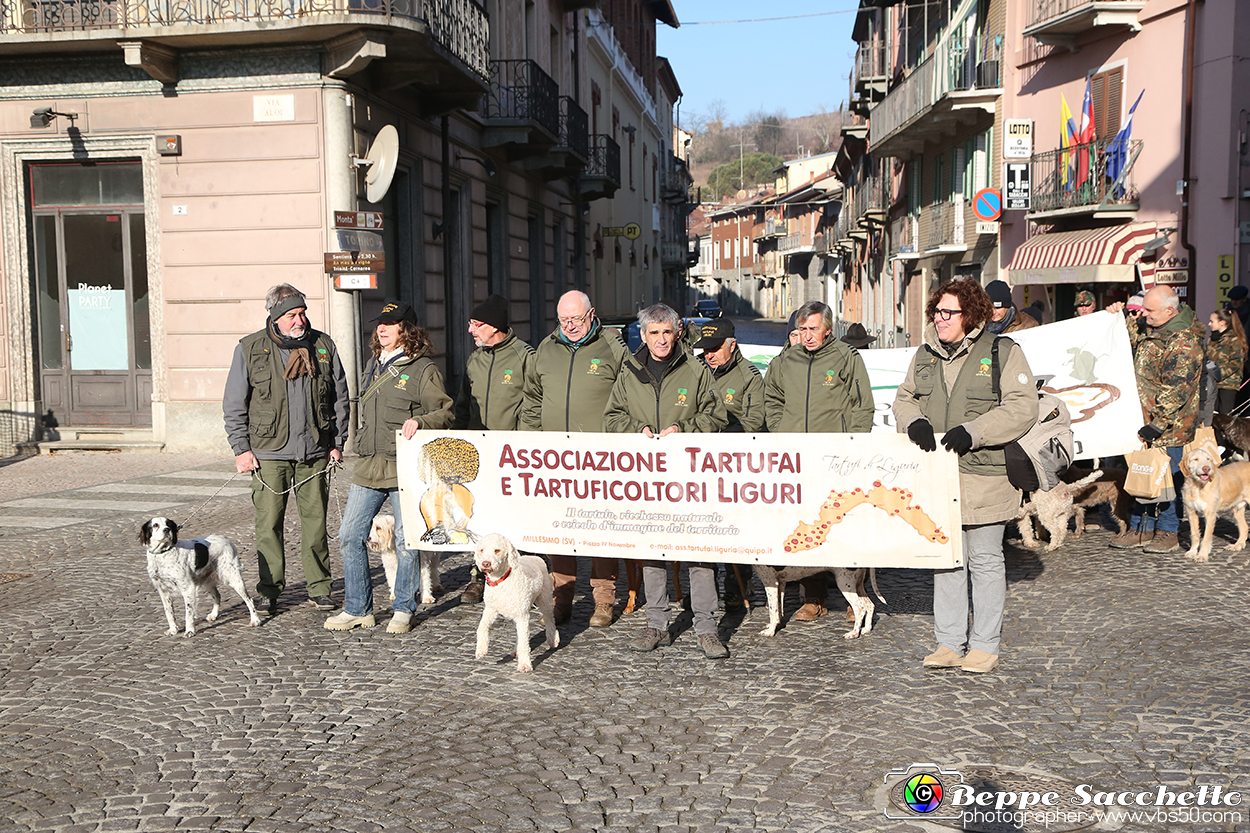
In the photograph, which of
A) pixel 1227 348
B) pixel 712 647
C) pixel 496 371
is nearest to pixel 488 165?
pixel 1227 348

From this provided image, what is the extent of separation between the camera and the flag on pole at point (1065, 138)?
67.5 feet

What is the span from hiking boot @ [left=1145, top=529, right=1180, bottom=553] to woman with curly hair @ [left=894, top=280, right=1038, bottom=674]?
3692 millimetres

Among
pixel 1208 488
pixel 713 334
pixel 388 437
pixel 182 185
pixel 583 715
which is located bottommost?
pixel 583 715

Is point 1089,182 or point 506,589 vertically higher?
point 1089,182

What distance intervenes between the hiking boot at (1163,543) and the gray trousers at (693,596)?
4.42 m

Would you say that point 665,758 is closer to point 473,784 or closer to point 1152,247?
point 473,784

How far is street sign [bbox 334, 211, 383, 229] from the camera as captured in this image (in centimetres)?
1377

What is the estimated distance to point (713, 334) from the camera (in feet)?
23.3

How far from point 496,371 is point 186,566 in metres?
2.23

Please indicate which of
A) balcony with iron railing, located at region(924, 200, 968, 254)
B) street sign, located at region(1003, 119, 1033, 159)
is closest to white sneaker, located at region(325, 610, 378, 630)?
street sign, located at region(1003, 119, 1033, 159)

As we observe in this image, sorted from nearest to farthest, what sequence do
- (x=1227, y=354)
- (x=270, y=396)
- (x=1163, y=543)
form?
(x=270, y=396), (x=1163, y=543), (x=1227, y=354)

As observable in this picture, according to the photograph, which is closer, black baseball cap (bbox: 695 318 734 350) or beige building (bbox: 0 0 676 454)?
black baseball cap (bbox: 695 318 734 350)

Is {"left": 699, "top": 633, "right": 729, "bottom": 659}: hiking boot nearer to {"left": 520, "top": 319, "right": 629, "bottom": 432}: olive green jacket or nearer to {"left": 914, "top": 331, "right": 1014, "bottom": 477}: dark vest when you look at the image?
{"left": 520, "top": 319, "right": 629, "bottom": 432}: olive green jacket

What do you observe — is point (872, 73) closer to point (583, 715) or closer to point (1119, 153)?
point (1119, 153)
